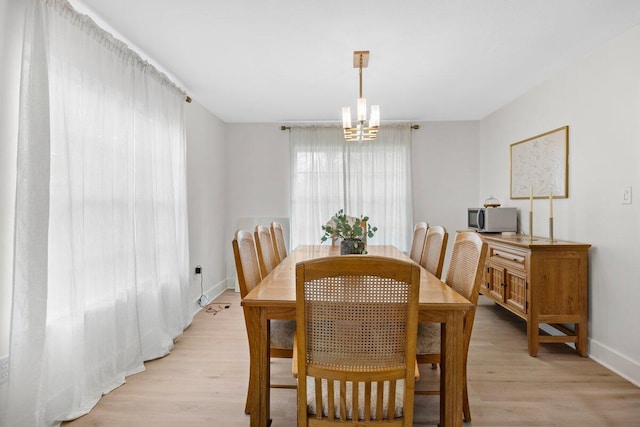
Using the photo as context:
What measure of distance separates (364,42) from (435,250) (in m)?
1.63

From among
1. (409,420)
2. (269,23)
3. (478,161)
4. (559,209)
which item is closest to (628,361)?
(559,209)

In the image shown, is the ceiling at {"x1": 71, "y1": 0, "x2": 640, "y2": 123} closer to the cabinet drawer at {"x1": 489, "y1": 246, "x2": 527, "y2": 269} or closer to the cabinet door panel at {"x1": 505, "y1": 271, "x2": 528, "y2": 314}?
the cabinet drawer at {"x1": 489, "y1": 246, "x2": 527, "y2": 269}

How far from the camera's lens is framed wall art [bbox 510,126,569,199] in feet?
→ 9.94

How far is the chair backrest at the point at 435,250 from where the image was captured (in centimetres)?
234

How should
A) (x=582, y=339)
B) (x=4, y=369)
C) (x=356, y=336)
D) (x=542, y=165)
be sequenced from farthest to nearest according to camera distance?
(x=542, y=165)
(x=582, y=339)
(x=4, y=369)
(x=356, y=336)

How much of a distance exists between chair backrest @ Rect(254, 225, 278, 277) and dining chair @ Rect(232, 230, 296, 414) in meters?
0.19

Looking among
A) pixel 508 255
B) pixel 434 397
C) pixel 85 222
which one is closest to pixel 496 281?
pixel 508 255

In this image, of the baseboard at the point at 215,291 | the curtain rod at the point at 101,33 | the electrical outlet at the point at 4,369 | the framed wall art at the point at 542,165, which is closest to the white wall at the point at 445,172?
the framed wall art at the point at 542,165

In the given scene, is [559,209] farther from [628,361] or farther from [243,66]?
[243,66]

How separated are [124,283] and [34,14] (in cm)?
168

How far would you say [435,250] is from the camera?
8.05 feet

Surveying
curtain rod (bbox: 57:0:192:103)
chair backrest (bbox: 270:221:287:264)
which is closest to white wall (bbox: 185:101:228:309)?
curtain rod (bbox: 57:0:192:103)

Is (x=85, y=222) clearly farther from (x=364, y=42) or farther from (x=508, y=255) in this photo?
(x=508, y=255)

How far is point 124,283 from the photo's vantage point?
239cm
